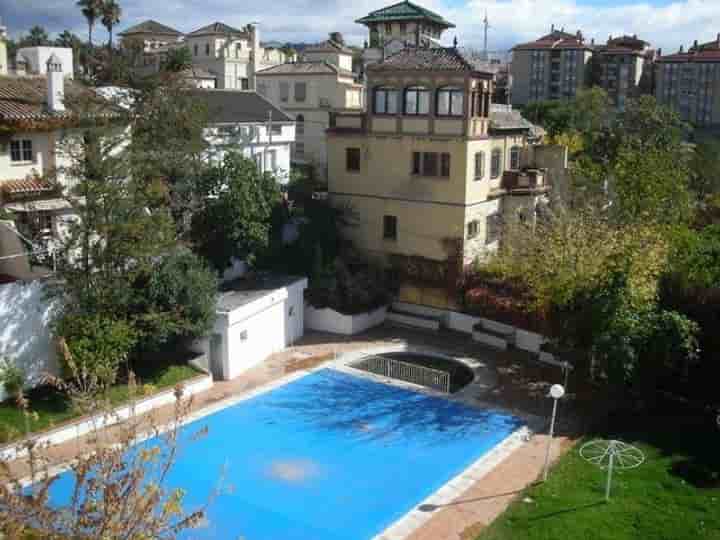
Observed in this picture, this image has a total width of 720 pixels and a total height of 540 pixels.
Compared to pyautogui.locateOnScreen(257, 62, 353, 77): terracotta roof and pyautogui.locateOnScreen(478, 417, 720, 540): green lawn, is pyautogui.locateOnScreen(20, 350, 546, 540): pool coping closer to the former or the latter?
pyautogui.locateOnScreen(478, 417, 720, 540): green lawn

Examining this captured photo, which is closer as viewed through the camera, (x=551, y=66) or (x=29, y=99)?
(x=29, y=99)

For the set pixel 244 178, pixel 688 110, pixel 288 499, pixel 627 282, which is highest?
pixel 688 110

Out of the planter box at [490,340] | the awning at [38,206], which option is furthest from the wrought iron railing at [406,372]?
the awning at [38,206]

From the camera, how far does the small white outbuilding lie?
28531 mm

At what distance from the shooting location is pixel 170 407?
2583 cm

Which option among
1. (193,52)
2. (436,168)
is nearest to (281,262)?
(436,168)

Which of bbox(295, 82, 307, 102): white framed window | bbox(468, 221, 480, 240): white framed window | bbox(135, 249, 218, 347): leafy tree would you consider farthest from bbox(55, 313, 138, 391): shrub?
bbox(295, 82, 307, 102): white framed window

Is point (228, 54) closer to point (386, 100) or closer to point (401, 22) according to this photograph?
point (401, 22)

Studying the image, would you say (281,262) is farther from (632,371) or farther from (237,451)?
(632,371)

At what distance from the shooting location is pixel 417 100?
35.8 m

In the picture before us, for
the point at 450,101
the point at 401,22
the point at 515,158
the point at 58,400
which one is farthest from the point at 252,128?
the point at 401,22

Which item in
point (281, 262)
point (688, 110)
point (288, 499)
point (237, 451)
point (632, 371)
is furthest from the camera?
point (688, 110)

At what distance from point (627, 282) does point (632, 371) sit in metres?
2.97

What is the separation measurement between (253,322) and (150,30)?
70.6 m
